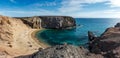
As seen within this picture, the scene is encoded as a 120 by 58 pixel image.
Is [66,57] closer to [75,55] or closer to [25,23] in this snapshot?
[75,55]

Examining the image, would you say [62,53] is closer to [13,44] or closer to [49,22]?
[13,44]

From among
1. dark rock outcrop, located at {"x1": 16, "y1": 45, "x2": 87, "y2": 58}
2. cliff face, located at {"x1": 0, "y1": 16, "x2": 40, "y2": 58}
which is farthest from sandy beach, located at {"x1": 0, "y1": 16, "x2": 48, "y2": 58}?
dark rock outcrop, located at {"x1": 16, "y1": 45, "x2": 87, "y2": 58}

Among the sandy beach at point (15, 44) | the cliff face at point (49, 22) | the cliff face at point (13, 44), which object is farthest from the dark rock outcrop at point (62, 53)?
the cliff face at point (49, 22)

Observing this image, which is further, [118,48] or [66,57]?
[118,48]

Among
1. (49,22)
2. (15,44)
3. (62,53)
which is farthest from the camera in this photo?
(49,22)

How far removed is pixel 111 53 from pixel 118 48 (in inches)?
85.8

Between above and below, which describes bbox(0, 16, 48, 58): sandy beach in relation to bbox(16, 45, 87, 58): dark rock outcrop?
below

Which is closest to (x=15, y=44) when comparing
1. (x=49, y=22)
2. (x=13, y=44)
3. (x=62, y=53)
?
(x=13, y=44)

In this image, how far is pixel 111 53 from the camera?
32.0m

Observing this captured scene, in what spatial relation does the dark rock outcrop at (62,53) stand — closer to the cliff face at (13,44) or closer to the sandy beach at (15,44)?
the sandy beach at (15,44)

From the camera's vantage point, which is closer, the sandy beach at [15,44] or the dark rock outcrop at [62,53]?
the dark rock outcrop at [62,53]

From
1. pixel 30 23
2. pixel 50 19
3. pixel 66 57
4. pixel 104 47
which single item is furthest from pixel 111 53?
pixel 50 19

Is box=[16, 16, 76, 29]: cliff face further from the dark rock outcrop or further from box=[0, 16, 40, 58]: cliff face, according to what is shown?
the dark rock outcrop

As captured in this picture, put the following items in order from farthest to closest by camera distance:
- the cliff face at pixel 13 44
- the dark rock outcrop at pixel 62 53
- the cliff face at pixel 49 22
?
the cliff face at pixel 49 22, the cliff face at pixel 13 44, the dark rock outcrop at pixel 62 53
